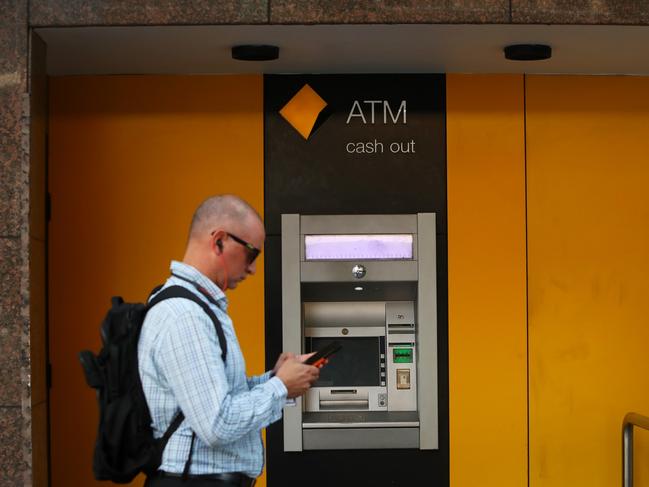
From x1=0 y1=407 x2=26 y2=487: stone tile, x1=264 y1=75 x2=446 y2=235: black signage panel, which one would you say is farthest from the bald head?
x1=264 y1=75 x2=446 y2=235: black signage panel

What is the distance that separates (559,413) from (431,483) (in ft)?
2.25

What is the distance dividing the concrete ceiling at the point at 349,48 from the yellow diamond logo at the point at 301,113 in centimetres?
13

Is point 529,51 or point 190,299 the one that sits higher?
point 529,51

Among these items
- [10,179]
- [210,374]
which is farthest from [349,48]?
[210,374]

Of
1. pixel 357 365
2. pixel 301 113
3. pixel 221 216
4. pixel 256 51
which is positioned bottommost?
pixel 357 365

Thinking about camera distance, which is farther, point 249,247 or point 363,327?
point 363,327

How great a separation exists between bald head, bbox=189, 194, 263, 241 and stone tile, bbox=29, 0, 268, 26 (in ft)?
4.94

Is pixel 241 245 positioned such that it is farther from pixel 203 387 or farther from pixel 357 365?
pixel 357 365

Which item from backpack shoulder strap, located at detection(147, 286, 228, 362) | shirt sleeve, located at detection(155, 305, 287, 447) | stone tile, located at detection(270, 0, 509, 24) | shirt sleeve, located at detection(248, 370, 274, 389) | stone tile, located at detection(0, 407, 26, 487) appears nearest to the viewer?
shirt sleeve, located at detection(155, 305, 287, 447)

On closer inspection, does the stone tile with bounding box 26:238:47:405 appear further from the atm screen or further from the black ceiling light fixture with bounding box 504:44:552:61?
the black ceiling light fixture with bounding box 504:44:552:61

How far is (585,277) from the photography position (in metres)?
4.94

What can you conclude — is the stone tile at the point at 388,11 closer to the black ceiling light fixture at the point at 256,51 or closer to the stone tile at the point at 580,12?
the stone tile at the point at 580,12

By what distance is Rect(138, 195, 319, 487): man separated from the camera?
2498 mm

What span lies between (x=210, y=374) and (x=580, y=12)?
7.89 feet
